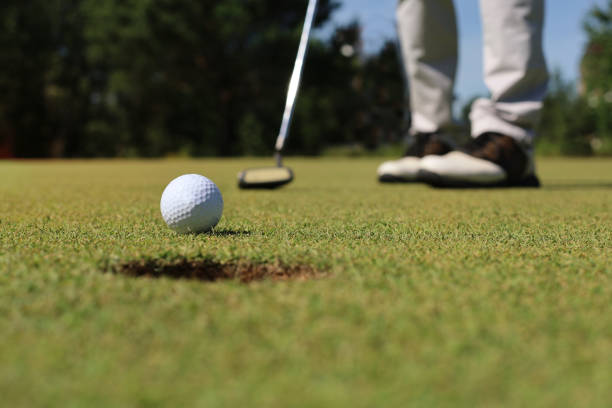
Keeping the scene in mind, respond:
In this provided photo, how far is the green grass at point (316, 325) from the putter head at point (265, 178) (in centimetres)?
224

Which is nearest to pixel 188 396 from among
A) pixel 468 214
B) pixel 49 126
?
pixel 468 214

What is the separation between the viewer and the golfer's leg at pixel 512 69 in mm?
3666

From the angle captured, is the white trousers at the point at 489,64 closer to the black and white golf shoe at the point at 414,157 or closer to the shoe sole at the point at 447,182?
the black and white golf shoe at the point at 414,157

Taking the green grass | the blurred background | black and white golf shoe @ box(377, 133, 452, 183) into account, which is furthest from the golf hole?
the blurred background

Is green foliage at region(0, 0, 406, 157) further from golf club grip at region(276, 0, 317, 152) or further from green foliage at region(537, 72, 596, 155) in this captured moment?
golf club grip at region(276, 0, 317, 152)

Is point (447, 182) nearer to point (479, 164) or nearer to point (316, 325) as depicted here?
point (479, 164)

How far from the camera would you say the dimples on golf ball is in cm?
199

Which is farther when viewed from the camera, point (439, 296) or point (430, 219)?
point (430, 219)

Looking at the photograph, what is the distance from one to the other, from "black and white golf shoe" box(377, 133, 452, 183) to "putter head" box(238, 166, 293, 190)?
0.93m

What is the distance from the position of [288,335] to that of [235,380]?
0.52ft

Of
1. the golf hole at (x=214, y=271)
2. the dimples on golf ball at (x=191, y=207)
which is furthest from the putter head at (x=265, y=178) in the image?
the golf hole at (x=214, y=271)

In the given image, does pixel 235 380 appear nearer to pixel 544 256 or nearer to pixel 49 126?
pixel 544 256

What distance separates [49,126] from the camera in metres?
23.2

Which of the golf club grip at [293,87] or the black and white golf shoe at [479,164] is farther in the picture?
the golf club grip at [293,87]
